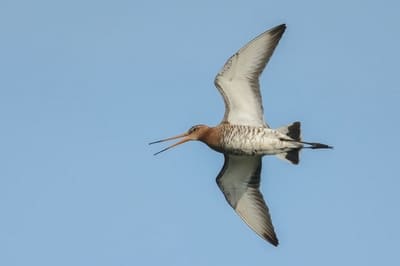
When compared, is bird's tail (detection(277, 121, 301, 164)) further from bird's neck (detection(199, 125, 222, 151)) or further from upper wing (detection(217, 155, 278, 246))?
bird's neck (detection(199, 125, 222, 151))

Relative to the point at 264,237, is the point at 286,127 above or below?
above

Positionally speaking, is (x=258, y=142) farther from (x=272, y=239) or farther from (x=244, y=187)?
(x=272, y=239)

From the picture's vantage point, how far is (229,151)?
845 inches

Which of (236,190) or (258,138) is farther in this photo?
(236,190)

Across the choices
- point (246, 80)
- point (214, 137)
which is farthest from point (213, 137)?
point (246, 80)

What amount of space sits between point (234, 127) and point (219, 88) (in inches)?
35.2

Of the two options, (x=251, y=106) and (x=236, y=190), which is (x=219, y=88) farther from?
(x=236, y=190)

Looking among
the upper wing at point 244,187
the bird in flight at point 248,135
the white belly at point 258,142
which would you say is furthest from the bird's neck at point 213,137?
the upper wing at point 244,187

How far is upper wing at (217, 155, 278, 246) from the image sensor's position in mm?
22219

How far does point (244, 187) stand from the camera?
22656 mm

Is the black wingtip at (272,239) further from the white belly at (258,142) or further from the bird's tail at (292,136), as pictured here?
the white belly at (258,142)

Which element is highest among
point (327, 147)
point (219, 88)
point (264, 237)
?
point (219, 88)

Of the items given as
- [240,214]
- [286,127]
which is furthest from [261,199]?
[286,127]

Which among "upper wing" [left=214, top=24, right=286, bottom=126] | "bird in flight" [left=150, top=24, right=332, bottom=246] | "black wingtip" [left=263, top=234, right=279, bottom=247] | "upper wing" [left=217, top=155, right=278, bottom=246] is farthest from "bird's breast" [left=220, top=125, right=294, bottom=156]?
"black wingtip" [left=263, top=234, right=279, bottom=247]
